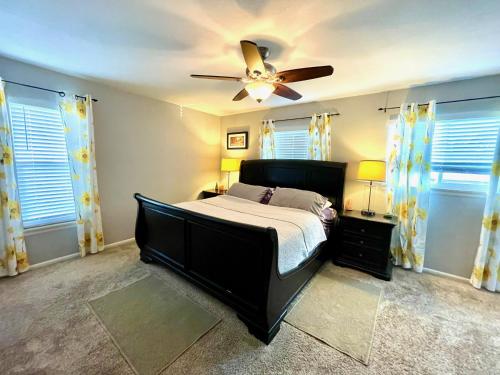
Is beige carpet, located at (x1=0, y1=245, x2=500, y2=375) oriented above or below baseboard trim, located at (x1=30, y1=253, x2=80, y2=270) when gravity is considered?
below

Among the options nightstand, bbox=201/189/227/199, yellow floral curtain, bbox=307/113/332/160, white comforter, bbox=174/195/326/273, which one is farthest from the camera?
nightstand, bbox=201/189/227/199

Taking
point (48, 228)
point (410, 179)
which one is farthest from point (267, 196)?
point (48, 228)

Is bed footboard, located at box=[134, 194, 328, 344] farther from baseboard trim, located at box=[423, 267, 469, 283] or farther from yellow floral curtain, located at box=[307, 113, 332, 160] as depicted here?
yellow floral curtain, located at box=[307, 113, 332, 160]

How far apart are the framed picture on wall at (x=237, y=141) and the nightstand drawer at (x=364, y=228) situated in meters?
2.44

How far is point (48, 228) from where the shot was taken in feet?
8.52

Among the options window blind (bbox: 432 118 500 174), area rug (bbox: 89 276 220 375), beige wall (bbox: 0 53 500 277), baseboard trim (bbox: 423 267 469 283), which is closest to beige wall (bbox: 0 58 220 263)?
beige wall (bbox: 0 53 500 277)

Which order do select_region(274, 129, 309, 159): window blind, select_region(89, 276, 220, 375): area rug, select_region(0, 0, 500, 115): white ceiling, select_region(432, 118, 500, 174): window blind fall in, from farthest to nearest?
1. select_region(274, 129, 309, 159): window blind
2. select_region(432, 118, 500, 174): window blind
3. select_region(89, 276, 220, 375): area rug
4. select_region(0, 0, 500, 115): white ceiling

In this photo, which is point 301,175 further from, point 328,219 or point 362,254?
point 362,254

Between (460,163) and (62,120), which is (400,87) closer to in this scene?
(460,163)

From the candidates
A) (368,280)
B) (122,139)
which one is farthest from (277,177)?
(122,139)

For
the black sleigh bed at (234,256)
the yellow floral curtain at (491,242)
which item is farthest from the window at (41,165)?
the yellow floral curtain at (491,242)

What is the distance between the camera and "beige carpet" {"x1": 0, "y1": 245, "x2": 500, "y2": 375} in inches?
55.1

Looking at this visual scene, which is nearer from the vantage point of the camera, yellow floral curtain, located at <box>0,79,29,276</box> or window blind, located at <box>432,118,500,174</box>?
yellow floral curtain, located at <box>0,79,29,276</box>

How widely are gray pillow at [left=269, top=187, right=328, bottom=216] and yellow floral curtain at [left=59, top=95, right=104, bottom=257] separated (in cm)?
248
